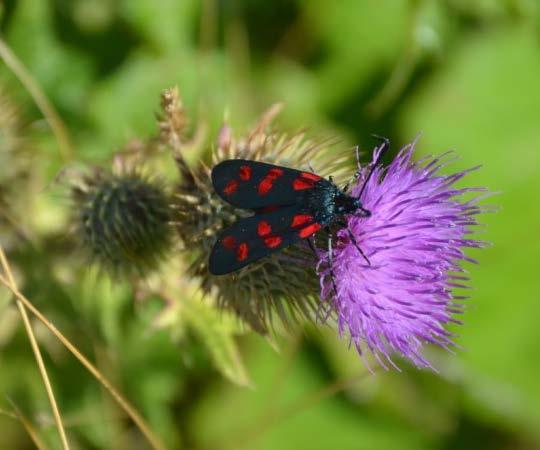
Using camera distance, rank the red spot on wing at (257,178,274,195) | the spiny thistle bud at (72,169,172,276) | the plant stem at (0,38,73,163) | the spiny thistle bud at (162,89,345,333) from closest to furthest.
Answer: the red spot on wing at (257,178,274,195)
the spiny thistle bud at (162,89,345,333)
the spiny thistle bud at (72,169,172,276)
the plant stem at (0,38,73,163)

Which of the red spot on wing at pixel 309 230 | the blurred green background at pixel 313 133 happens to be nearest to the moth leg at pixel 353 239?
the red spot on wing at pixel 309 230

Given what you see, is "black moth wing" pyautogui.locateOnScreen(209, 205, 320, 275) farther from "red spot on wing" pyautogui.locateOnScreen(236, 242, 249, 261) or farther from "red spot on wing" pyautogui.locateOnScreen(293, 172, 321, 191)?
"red spot on wing" pyautogui.locateOnScreen(293, 172, 321, 191)

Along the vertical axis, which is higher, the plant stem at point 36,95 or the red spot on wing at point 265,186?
the plant stem at point 36,95

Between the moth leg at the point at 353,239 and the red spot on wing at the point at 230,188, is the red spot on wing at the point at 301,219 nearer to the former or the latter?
the moth leg at the point at 353,239

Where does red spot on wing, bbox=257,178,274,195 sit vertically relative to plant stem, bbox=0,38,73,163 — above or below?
below

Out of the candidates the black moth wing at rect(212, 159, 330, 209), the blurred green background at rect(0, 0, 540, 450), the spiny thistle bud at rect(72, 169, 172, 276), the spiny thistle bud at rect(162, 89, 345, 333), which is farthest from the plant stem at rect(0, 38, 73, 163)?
the black moth wing at rect(212, 159, 330, 209)

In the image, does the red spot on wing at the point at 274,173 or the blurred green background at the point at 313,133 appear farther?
the blurred green background at the point at 313,133

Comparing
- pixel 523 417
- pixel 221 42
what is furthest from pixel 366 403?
pixel 221 42

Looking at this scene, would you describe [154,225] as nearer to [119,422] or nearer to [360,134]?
[119,422]
